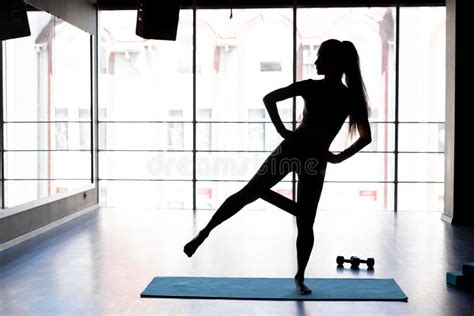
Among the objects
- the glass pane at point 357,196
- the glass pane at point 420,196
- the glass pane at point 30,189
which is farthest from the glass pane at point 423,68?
the glass pane at point 30,189

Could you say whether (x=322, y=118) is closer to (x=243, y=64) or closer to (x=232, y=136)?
(x=243, y=64)

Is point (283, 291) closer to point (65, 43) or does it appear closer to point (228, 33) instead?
point (65, 43)

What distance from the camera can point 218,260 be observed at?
5.14m

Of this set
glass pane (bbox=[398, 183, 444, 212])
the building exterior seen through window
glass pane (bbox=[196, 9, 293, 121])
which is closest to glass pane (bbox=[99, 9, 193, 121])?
the building exterior seen through window

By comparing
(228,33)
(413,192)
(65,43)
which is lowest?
(413,192)

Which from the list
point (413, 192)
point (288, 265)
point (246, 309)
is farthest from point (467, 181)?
point (413, 192)

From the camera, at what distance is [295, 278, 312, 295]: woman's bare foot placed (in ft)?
13.0

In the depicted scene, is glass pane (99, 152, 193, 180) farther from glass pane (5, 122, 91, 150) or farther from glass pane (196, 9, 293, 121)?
glass pane (5, 122, 91, 150)

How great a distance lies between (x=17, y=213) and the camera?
19.6 feet

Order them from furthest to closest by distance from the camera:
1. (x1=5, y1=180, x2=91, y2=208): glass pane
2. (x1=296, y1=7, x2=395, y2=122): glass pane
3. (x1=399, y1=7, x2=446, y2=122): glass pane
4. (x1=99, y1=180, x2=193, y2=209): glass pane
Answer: (x1=99, y1=180, x2=193, y2=209): glass pane
(x1=399, y1=7, x2=446, y2=122): glass pane
(x1=296, y1=7, x2=395, y2=122): glass pane
(x1=5, y1=180, x2=91, y2=208): glass pane

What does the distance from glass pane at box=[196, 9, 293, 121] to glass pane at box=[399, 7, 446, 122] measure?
173 inches

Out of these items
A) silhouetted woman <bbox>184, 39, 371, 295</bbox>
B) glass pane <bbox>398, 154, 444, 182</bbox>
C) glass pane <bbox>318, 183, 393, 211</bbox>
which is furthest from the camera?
glass pane <bbox>398, 154, 444, 182</bbox>

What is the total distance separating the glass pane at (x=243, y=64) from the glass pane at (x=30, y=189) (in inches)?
664

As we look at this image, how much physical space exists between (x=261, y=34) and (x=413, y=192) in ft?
34.7
